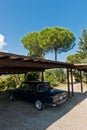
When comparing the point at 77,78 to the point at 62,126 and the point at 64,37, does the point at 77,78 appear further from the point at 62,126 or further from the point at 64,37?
the point at 62,126

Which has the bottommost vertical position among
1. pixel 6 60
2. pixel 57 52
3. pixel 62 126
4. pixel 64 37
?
pixel 62 126

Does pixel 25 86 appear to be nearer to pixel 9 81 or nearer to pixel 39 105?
pixel 39 105

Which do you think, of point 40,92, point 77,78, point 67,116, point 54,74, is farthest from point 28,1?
point 77,78

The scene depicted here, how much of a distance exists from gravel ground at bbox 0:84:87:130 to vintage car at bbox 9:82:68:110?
0.45 metres

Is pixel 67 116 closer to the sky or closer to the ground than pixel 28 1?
closer to the ground

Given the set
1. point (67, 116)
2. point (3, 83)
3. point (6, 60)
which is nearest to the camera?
point (6, 60)

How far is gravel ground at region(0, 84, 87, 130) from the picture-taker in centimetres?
772

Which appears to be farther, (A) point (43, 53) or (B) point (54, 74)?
(A) point (43, 53)

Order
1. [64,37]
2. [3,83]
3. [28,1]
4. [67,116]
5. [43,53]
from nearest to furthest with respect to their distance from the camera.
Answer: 1. [67,116]
2. [28,1]
3. [3,83]
4. [64,37]
5. [43,53]

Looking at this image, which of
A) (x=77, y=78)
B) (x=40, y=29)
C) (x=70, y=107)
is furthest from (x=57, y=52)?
(x=70, y=107)

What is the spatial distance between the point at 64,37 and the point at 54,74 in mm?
11024

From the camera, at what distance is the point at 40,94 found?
35.3 feet

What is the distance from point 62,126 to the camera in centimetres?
770

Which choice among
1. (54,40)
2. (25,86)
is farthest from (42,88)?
(54,40)
